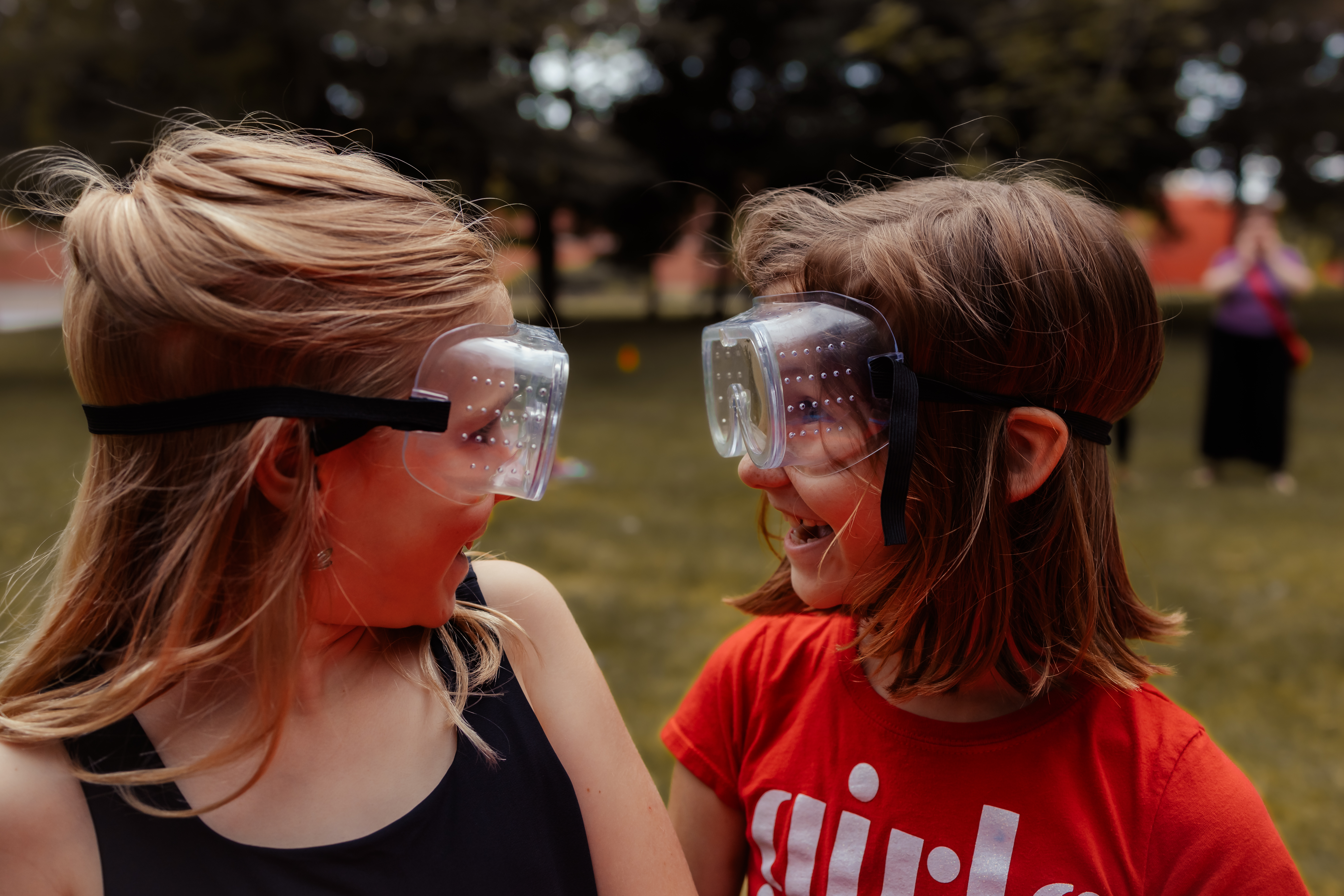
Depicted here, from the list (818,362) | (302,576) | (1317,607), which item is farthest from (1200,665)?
(302,576)

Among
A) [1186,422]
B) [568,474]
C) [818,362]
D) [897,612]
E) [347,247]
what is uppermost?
[347,247]

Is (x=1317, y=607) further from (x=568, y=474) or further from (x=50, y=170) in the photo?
(x=50, y=170)

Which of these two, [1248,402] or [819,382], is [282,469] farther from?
[1248,402]

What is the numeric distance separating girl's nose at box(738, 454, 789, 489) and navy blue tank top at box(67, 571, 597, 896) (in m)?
0.48

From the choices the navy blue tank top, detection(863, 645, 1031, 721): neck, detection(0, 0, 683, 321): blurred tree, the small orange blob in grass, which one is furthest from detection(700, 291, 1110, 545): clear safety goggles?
the small orange blob in grass

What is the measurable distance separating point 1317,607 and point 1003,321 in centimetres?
529

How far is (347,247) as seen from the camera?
4.25 ft

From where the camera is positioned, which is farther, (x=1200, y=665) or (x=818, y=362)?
(x=1200, y=665)

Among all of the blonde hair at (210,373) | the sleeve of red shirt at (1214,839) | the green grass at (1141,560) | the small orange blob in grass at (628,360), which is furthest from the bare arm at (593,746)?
the small orange blob in grass at (628,360)

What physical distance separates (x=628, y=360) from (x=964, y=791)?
56.8 feet

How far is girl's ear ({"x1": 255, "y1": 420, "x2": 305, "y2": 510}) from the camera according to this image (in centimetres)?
128

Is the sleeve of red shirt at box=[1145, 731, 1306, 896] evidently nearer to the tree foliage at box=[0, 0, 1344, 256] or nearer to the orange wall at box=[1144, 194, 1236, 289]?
the tree foliage at box=[0, 0, 1344, 256]

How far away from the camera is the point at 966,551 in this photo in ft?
4.98

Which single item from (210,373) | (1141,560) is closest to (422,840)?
(210,373)
